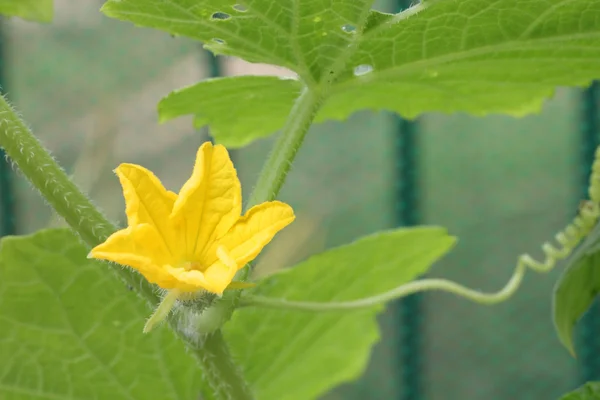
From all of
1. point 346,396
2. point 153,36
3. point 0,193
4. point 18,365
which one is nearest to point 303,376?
point 18,365

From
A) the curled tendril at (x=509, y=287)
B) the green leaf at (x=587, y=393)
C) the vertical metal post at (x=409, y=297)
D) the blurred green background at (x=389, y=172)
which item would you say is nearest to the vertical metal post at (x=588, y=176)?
the vertical metal post at (x=409, y=297)

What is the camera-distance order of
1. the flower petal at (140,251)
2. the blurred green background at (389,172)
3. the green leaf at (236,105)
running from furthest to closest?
the blurred green background at (389,172) → the green leaf at (236,105) → the flower petal at (140,251)

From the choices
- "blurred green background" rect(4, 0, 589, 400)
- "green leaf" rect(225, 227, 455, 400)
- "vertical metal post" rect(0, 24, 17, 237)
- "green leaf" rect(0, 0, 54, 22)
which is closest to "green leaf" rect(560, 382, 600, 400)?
"green leaf" rect(225, 227, 455, 400)

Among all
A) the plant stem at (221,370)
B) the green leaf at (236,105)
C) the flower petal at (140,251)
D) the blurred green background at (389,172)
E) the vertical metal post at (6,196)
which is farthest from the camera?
the blurred green background at (389,172)

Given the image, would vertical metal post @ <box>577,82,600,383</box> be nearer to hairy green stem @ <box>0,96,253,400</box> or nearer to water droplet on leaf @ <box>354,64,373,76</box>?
water droplet on leaf @ <box>354,64,373,76</box>

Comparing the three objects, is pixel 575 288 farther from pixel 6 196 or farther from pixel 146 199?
pixel 6 196

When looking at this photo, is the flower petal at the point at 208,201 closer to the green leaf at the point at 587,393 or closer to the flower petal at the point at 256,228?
the flower petal at the point at 256,228
